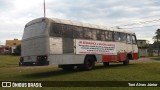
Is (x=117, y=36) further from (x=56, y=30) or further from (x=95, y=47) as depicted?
(x=56, y=30)

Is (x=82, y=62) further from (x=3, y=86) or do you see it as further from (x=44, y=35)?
(x=3, y=86)

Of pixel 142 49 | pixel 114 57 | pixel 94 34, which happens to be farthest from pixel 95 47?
pixel 142 49

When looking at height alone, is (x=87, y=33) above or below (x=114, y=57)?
above

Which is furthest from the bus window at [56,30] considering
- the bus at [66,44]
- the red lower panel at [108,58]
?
the red lower panel at [108,58]

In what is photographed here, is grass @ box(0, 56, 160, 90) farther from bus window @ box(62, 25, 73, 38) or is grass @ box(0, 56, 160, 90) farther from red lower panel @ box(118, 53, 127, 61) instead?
red lower panel @ box(118, 53, 127, 61)

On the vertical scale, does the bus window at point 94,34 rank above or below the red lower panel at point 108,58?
above

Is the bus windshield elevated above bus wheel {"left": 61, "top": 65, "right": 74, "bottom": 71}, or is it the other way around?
the bus windshield

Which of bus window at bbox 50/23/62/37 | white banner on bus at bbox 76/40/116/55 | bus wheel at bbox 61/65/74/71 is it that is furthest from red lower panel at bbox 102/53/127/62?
bus window at bbox 50/23/62/37

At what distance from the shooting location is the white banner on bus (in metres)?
22.0

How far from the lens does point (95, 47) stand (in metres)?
23.7

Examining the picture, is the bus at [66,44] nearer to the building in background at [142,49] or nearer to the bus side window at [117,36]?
the bus side window at [117,36]

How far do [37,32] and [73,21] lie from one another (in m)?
3.03

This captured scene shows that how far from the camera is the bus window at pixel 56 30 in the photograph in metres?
19.7

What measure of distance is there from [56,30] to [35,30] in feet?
4.59
